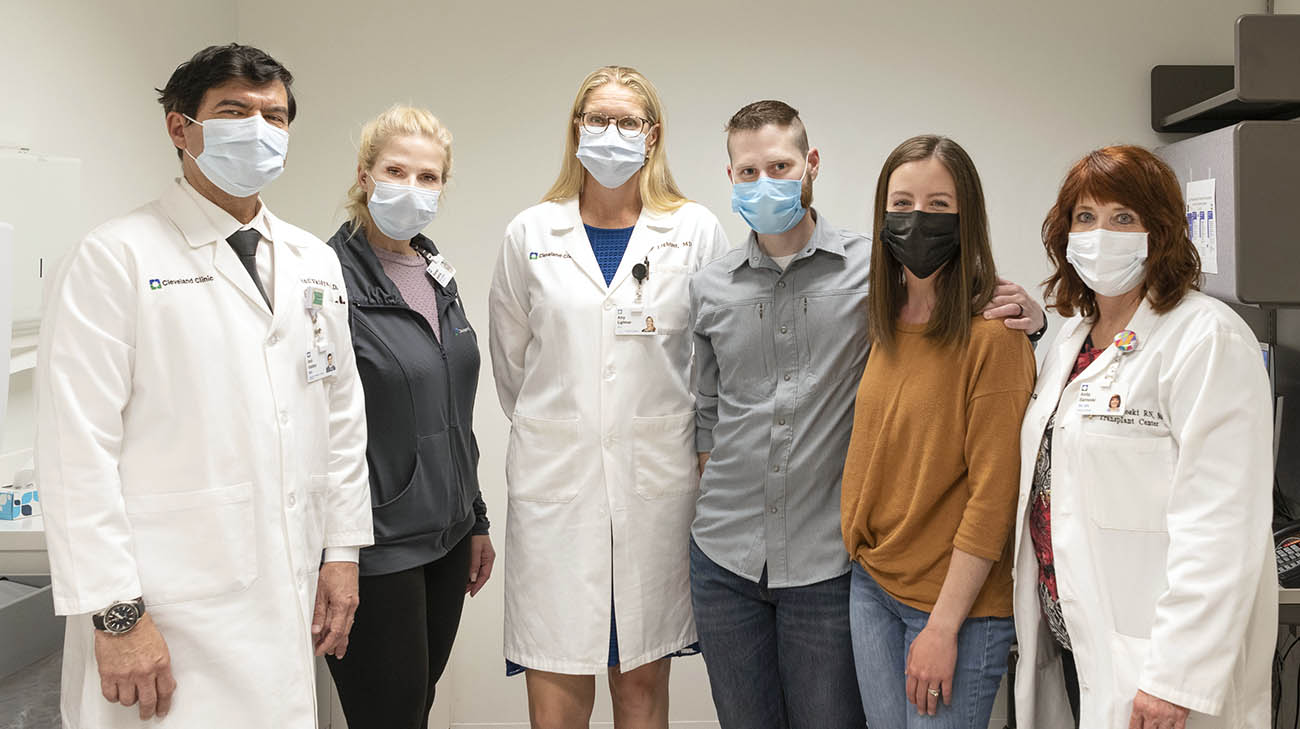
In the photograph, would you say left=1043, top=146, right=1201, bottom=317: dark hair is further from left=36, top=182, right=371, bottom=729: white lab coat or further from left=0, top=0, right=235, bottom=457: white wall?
left=0, top=0, right=235, bottom=457: white wall

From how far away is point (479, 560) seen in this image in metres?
2.35

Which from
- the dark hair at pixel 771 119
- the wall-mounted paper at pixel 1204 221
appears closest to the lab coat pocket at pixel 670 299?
the dark hair at pixel 771 119

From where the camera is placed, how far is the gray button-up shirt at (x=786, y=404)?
6.15 ft

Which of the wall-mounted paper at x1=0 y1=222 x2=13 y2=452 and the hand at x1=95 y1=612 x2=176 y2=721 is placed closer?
the hand at x1=95 y1=612 x2=176 y2=721

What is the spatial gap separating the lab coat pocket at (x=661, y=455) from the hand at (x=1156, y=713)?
0.95 metres

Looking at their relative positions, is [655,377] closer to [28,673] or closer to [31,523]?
[31,523]

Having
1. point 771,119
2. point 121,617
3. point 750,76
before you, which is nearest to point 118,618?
point 121,617

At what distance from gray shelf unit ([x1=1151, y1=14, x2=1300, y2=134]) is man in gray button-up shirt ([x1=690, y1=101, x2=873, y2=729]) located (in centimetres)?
113

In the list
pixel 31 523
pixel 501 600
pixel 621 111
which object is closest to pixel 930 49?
pixel 621 111

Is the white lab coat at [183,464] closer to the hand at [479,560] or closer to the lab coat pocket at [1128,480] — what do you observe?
the hand at [479,560]

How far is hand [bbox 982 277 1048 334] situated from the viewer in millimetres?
1694

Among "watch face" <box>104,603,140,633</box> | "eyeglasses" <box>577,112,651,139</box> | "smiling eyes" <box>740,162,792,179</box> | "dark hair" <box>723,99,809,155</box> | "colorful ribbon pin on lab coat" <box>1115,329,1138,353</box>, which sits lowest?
"watch face" <box>104,603,140,633</box>

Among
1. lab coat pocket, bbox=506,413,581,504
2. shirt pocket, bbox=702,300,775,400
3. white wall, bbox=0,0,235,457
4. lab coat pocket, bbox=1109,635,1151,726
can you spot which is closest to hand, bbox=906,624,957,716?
lab coat pocket, bbox=1109,635,1151,726

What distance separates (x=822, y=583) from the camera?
187 cm
